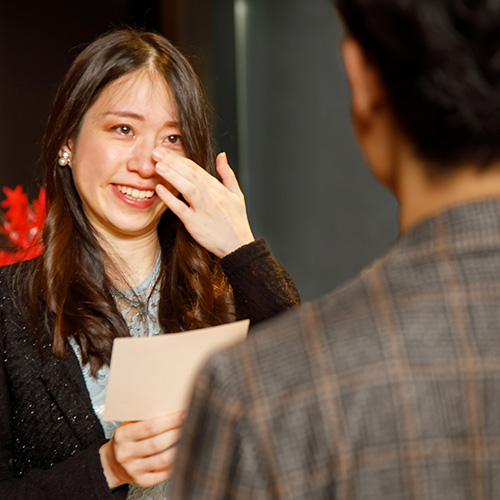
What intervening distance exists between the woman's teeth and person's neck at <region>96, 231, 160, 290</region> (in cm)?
11

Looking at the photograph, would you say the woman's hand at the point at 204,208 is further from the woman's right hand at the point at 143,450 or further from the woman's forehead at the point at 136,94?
the woman's right hand at the point at 143,450

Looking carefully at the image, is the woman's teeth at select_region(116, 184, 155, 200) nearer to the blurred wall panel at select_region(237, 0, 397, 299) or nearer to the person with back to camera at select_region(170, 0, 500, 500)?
the person with back to camera at select_region(170, 0, 500, 500)

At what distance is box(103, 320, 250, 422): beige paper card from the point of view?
3.43 ft

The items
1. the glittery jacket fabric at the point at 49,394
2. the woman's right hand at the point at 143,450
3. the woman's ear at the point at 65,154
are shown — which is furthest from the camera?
the woman's ear at the point at 65,154

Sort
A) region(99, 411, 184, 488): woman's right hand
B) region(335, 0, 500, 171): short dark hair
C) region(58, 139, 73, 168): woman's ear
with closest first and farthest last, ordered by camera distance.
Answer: region(335, 0, 500, 171): short dark hair
region(99, 411, 184, 488): woman's right hand
region(58, 139, 73, 168): woman's ear

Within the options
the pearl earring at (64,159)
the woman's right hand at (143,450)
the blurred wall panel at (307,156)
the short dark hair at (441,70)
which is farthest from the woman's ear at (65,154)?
the blurred wall panel at (307,156)

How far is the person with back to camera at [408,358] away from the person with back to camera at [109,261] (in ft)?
2.60

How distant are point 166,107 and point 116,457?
722mm

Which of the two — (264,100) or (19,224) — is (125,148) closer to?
(19,224)

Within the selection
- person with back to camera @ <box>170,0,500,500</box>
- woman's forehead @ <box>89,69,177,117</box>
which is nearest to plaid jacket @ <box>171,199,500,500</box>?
person with back to camera @ <box>170,0,500,500</box>

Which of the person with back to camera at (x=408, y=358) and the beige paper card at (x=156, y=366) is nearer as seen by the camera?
the person with back to camera at (x=408, y=358)

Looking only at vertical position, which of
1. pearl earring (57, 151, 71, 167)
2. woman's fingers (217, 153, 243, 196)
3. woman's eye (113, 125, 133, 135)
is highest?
woman's eye (113, 125, 133, 135)

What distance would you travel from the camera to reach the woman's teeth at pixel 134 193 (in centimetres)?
147

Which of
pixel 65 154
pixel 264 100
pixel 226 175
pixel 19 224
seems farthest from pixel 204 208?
pixel 264 100
